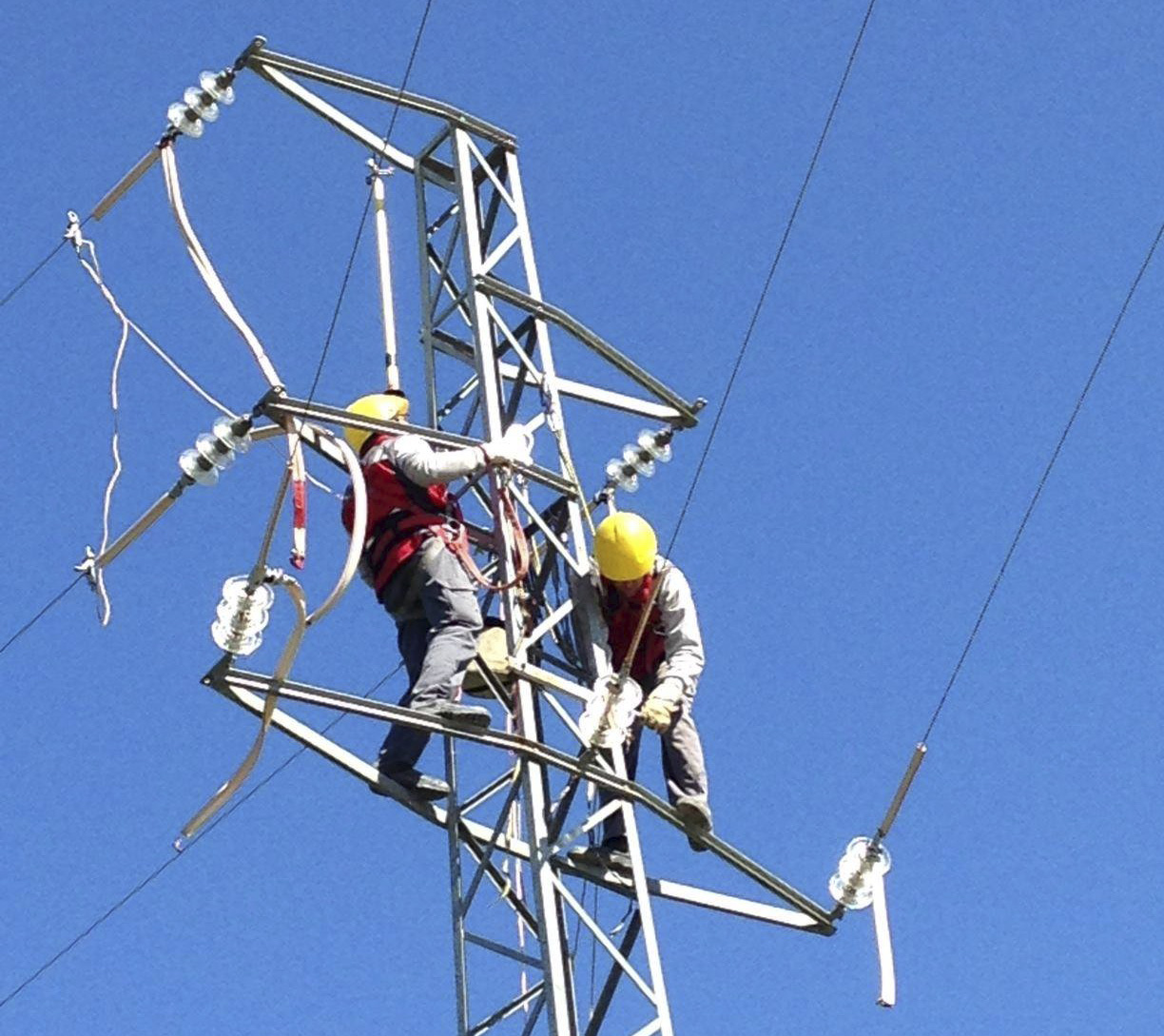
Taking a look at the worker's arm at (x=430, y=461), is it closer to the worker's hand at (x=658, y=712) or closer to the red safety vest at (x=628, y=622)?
the red safety vest at (x=628, y=622)

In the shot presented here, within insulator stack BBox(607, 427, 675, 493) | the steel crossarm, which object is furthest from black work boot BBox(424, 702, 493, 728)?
insulator stack BBox(607, 427, 675, 493)

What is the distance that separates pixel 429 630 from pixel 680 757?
1.32 meters

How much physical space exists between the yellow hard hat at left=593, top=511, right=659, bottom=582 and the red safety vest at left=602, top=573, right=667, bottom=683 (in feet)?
0.39

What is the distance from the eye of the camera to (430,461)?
47.4 ft

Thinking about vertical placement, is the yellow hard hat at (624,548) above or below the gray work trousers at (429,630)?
above

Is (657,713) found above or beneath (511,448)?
beneath

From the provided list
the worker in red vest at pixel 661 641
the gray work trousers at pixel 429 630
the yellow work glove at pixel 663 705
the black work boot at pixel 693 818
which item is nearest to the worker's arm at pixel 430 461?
the gray work trousers at pixel 429 630

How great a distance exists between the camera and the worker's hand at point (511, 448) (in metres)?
14.6

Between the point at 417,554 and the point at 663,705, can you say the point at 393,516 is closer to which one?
the point at 417,554

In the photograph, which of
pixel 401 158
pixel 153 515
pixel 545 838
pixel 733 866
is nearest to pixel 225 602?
pixel 153 515

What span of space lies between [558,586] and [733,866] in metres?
1.72

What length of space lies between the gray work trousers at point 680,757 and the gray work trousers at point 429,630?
3.33ft

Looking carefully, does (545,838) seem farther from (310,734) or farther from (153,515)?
(153,515)

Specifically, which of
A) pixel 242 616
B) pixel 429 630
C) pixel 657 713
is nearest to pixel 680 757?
pixel 657 713
